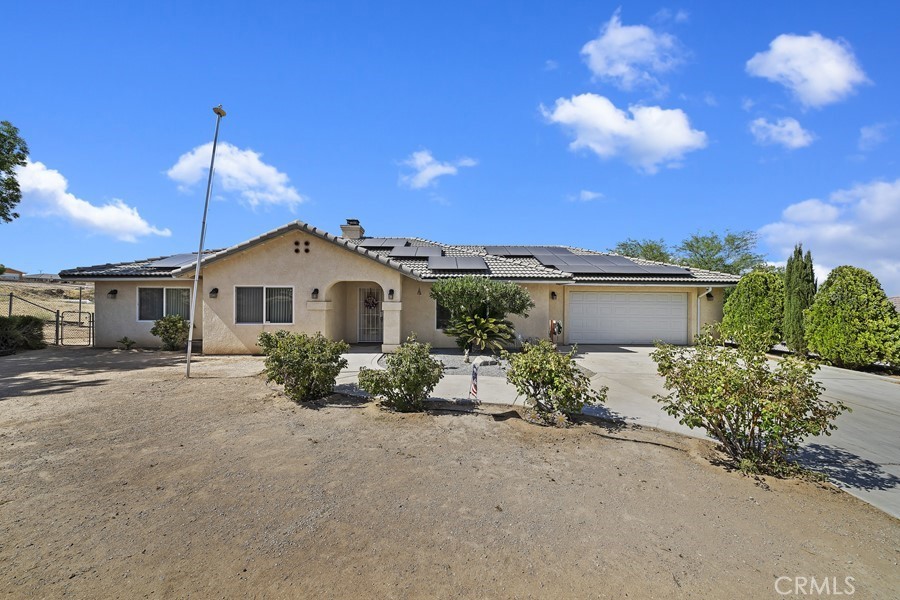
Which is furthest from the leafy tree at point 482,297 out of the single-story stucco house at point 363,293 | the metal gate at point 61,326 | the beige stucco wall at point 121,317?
the metal gate at point 61,326

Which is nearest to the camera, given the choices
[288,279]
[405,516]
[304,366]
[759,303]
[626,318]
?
[405,516]

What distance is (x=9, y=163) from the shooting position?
595 inches

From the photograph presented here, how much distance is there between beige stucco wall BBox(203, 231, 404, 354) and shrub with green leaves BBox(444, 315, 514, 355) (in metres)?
2.31

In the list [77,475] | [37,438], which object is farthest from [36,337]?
[77,475]

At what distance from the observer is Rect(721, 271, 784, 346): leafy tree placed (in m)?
14.6

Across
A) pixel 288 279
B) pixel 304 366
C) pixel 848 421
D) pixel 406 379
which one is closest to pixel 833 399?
pixel 848 421

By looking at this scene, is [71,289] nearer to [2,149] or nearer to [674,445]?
[2,149]

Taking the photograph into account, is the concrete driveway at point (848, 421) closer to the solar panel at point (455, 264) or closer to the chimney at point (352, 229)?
the solar panel at point (455, 264)

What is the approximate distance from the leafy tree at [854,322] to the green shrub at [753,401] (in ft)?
31.4

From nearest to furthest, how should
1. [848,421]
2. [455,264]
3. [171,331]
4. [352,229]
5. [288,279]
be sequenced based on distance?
[848,421] < [288,279] < [171,331] < [455,264] < [352,229]

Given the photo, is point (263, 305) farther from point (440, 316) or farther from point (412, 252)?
point (412, 252)

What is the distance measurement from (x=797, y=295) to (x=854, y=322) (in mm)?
2419

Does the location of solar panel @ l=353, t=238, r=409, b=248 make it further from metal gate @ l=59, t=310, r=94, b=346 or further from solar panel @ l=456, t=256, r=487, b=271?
metal gate @ l=59, t=310, r=94, b=346

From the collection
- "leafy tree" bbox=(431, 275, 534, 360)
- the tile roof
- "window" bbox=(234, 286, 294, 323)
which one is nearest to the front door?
the tile roof
